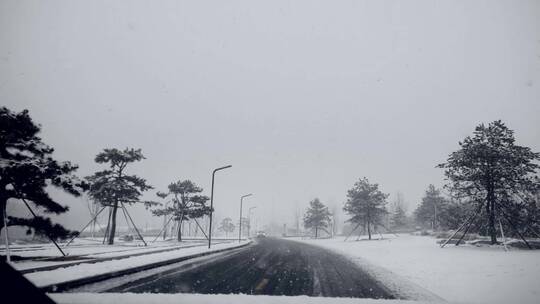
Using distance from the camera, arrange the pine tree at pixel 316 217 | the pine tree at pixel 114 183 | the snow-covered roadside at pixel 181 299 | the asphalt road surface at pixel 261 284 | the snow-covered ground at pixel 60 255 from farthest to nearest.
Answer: the pine tree at pixel 316 217 < the pine tree at pixel 114 183 < the snow-covered ground at pixel 60 255 < the asphalt road surface at pixel 261 284 < the snow-covered roadside at pixel 181 299

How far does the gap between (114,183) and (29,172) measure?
1996cm

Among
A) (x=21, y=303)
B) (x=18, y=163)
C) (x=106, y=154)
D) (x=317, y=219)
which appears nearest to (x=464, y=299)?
(x=21, y=303)

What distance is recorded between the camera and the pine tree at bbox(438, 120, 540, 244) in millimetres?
26750

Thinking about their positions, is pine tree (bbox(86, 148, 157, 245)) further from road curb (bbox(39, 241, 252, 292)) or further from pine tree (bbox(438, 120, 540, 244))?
pine tree (bbox(438, 120, 540, 244))

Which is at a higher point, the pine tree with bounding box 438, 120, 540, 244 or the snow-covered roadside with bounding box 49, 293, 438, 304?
the pine tree with bounding box 438, 120, 540, 244

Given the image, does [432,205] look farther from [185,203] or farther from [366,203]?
[185,203]

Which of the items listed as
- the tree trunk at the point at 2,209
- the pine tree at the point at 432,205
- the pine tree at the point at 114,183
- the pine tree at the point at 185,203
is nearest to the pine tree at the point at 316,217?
the pine tree at the point at 432,205

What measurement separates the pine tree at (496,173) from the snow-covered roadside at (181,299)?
81.4 ft

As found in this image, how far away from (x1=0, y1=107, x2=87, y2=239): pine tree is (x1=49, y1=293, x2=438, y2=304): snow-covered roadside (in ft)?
35.7

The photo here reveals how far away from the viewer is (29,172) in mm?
Answer: 15906

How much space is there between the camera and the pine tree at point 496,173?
2675 cm

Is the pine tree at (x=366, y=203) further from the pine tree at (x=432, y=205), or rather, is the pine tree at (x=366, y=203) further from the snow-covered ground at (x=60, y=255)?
the snow-covered ground at (x=60, y=255)

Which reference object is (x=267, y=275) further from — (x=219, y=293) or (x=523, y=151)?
(x=523, y=151)

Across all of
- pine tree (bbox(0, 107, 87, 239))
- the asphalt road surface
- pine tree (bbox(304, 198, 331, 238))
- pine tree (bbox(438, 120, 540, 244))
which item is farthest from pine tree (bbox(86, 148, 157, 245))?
pine tree (bbox(304, 198, 331, 238))
